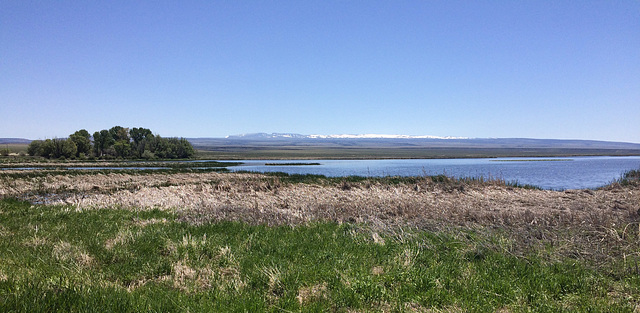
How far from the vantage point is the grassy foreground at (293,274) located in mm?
6422

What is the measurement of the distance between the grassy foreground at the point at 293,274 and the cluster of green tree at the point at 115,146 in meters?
107

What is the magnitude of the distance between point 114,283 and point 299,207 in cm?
1169

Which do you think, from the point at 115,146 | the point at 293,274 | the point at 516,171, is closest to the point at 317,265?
the point at 293,274

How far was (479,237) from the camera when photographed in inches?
419

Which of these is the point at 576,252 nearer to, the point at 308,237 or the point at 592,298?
the point at 592,298

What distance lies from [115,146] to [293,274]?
119m

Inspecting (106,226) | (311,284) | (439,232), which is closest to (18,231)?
(106,226)

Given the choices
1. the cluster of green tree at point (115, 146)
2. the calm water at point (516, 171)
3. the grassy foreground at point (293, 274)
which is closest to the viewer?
the grassy foreground at point (293, 274)

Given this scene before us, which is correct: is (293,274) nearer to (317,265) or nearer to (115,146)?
(317,265)

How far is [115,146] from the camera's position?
11006 cm

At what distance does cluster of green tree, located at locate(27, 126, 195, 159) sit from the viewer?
100m

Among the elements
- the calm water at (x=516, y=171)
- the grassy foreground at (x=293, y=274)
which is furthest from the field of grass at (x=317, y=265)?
the calm water at (x=516, y=171)

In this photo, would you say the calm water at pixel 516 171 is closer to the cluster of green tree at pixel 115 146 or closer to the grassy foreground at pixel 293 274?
the grassy foreground at pixel 293 274

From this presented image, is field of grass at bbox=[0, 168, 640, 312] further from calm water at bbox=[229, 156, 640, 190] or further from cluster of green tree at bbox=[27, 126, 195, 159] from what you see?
cluster of green tree at bbox=[27, 126, 195, 159]
